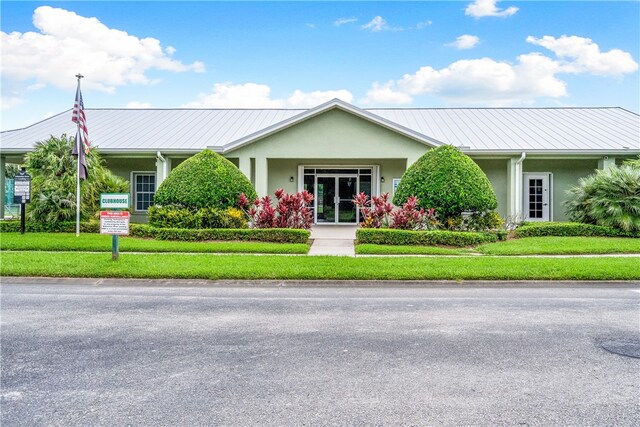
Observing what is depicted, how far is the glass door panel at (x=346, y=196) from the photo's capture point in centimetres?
2269

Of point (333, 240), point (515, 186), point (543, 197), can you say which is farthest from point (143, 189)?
point (543, 197)

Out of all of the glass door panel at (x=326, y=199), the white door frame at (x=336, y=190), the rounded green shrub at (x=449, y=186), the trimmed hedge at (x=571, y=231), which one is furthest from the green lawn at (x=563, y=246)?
the glass door panel at (x=326, y=199)

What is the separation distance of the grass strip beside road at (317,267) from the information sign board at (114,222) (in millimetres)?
760

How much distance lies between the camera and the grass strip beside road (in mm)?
10078

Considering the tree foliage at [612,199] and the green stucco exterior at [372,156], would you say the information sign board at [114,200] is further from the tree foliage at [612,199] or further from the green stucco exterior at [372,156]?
the tree foliage at [612,199]

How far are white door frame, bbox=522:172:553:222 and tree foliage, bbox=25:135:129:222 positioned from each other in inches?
709

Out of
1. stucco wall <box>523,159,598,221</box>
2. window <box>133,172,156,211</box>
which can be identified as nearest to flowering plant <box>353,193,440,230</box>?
stucco wall <box>523,159,598,221</box>

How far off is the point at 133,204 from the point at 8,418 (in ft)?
67.8

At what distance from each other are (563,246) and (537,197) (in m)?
8.63

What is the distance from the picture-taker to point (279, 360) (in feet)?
16.2

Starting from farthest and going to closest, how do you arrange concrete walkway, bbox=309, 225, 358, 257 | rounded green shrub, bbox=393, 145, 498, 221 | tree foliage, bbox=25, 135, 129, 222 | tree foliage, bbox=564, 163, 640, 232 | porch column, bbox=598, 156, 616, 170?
porch column, bbox=598, 156, 616, 170 < tree foliage, bbox=25, 135, 129, 222 < tree foliage, bbox=564, 163, 640, 232 < rounded green shrub, bbox=393, 145, 498, 221 < concrete walkway, bbox=309, 225, 358, 257

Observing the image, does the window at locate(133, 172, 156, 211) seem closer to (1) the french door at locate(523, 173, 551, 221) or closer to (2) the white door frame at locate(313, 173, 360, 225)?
(2) the white door frame at locate(313, 173, 360, 225)

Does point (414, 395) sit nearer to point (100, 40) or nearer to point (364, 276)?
point (364, 276)

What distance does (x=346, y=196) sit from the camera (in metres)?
22.7
